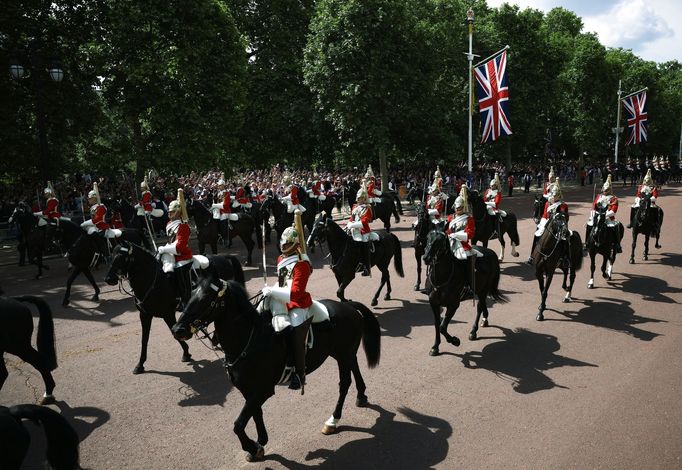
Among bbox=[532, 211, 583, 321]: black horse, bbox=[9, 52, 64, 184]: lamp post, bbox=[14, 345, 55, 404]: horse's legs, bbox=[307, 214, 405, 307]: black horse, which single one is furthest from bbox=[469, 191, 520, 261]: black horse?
bbox=[9, 52, 64, 184]: lamp post

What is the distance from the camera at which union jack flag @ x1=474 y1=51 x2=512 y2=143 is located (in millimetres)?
23672

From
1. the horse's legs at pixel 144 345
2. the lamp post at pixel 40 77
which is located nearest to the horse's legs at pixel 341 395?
the horse's legs at pixel 144 345

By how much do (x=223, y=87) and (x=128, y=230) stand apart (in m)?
12.2

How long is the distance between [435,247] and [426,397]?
2737mm

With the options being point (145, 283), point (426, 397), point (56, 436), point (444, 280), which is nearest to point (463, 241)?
point (444, 280)

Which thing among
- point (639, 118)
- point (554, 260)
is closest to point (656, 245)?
point (554, 260)

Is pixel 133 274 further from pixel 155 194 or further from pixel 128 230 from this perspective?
pixel 155 194

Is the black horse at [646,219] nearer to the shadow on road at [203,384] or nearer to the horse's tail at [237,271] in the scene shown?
the horse's tail at [237,271]

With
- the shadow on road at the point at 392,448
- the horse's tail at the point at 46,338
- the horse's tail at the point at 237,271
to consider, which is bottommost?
the shadow on road at the point at 392,448

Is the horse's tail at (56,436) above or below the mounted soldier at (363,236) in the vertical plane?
below

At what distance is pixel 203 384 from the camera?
8.29 metres

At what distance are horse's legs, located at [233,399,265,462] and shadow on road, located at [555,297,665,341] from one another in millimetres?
7792

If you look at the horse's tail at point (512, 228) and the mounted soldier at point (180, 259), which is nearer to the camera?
the mounted soldier at point (180, 259)

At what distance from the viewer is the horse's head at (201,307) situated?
5.58m
